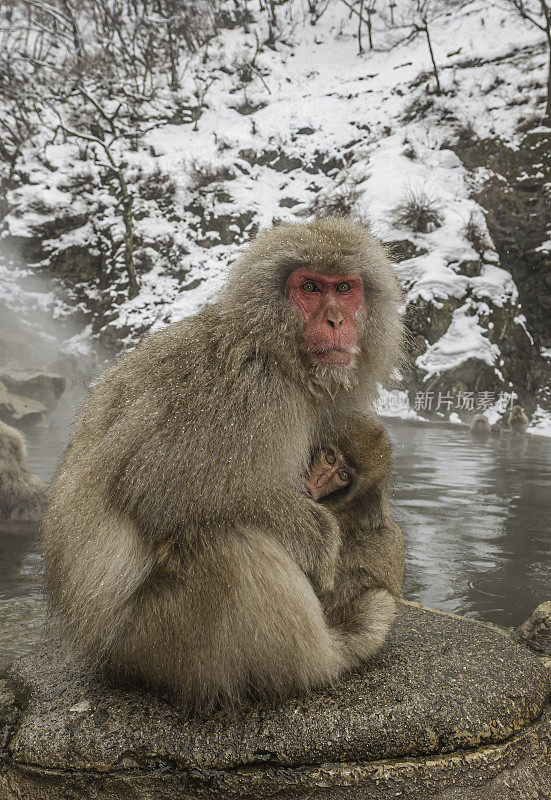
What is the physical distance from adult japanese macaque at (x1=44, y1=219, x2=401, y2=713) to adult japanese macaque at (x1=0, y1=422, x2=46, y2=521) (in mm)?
3553

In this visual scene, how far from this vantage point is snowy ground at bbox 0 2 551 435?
11.8 metres

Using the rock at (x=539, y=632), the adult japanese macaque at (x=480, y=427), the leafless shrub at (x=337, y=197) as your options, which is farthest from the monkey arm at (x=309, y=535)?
the leafless shrub at (x=337, y=197)

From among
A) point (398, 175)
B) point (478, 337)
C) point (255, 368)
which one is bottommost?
point (255, 368)

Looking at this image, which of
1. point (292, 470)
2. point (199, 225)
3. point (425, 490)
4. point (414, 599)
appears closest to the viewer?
point (292, 470)

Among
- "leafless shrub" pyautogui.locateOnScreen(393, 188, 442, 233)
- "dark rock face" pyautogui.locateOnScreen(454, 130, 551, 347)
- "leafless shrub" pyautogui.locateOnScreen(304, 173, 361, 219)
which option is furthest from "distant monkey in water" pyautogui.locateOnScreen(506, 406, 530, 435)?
"leafless shrub" pyautogui.locateOnScreen(304, 173, 361, 219)

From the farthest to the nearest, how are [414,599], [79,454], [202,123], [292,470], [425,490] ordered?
[202,123], [425,490], [414,599], [79,454], [292,470]

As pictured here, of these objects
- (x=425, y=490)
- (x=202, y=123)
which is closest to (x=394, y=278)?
(x=425, y=490)

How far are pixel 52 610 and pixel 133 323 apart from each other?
39.9ft

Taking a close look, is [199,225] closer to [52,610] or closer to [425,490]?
[425,490]

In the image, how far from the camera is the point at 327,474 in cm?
219

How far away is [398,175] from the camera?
43.8 feet

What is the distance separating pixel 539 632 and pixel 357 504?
1.19 metres

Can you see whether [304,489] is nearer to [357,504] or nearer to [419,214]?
[357,504]

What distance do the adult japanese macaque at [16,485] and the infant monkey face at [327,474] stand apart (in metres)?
3.75
